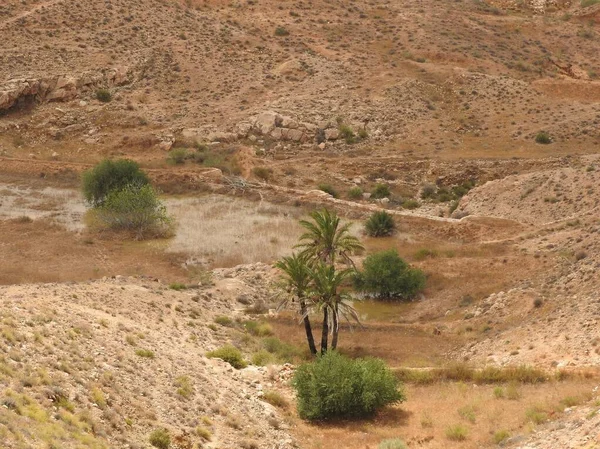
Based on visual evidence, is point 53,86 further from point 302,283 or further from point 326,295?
point 326,295

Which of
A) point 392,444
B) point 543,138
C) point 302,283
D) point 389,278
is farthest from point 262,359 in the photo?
point 543,138

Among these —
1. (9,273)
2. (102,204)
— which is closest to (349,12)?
(102,204)

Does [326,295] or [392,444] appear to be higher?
[392,444]

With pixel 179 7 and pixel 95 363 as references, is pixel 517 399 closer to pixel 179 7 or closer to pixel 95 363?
pixel 95 363

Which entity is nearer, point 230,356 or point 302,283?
point 230,356

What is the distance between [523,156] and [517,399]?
3760 cm

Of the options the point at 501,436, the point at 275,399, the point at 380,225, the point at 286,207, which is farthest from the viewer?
the point at 286,207

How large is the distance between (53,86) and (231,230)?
25972 mm

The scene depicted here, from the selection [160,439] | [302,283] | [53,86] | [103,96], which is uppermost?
[160,439]

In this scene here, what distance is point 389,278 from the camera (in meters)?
36.5

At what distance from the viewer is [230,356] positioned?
A: 25.8 metres

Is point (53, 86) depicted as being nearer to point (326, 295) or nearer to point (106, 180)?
point (106, 180)

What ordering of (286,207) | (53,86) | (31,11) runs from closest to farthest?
(286,207) → (53,86) → (31,11)

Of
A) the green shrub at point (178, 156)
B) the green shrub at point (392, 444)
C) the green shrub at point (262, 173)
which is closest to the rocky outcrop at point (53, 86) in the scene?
the green shrub at point (178, 156)
